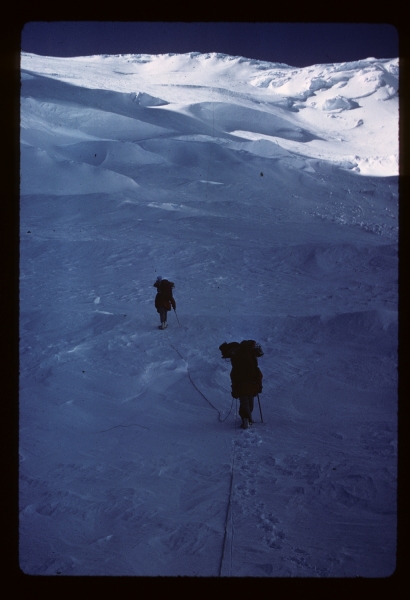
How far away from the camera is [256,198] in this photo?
19.6 m

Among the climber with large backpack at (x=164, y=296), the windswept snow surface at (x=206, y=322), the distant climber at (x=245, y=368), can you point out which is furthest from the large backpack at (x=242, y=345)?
the climber with large backpack at (x=164, y=296)

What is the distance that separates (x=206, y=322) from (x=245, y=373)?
179 inches

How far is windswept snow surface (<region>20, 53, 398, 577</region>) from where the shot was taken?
4.46m

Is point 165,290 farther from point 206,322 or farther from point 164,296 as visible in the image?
point 206,322

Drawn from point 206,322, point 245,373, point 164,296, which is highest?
point 164,296

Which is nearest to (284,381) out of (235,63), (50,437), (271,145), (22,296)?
(50,437)

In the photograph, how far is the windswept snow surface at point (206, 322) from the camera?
4.46 metres

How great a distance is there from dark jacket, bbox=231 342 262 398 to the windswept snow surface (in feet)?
1.53

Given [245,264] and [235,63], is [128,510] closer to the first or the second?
[245,264]

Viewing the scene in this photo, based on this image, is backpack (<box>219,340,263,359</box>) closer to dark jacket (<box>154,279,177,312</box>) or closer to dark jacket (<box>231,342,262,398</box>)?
dark jacket (<box>231,342,262,398</box>)

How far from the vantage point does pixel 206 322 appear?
1069 cm

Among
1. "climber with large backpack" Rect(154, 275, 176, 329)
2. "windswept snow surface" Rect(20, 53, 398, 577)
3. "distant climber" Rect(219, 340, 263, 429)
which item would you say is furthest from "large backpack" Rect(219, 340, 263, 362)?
"climber with large backpack" Rect(154, 275, 176, 329)

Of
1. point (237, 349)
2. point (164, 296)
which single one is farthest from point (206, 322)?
point (237, 349)

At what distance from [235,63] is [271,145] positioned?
913cm
